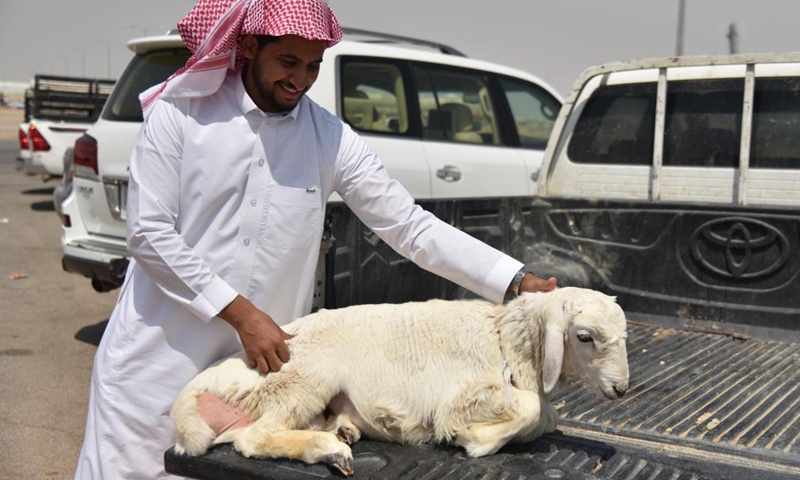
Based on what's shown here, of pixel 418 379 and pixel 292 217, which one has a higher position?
pixel 292 217

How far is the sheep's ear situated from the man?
265mm

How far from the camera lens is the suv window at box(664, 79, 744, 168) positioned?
186 inches

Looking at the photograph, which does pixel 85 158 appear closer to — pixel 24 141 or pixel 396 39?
pixel 396 39

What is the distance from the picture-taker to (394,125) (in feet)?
20.5

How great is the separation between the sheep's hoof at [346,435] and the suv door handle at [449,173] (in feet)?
13.3

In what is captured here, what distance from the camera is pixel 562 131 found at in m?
5.21

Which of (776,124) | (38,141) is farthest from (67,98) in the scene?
(776,124)

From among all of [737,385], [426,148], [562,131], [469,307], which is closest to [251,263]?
[469,307]

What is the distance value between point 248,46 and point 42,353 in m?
4.47

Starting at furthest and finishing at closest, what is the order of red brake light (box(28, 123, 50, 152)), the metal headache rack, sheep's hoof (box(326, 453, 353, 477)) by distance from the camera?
the metal headache rack, red brake light (box(28, 123, 50, 152)), sheep's hoof (box(326, 453, 353, 477))

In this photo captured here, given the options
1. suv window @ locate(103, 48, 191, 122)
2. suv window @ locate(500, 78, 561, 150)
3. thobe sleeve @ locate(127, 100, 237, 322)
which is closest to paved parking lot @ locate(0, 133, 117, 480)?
suv window @ locate(103, 48, 191, 122)

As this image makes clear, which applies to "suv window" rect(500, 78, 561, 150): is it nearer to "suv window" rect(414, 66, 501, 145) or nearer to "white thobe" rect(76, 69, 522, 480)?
"suv window" rect(414, 66, 501, 145)

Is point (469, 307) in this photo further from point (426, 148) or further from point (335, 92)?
point (426, 148)

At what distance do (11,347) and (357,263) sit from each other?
3983 millimetres
